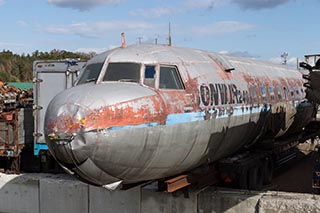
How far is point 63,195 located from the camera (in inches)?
518

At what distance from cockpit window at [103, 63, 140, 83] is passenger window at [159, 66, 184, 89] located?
1.72ft

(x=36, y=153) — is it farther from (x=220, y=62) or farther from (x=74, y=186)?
(x=220, y=62)

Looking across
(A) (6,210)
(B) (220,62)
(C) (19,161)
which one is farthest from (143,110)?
(C) (19,161)

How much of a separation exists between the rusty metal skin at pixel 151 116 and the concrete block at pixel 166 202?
1466 mm

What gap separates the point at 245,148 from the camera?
1305 cm

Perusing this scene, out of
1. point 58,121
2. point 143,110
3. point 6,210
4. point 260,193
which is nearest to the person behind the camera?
point 58,121

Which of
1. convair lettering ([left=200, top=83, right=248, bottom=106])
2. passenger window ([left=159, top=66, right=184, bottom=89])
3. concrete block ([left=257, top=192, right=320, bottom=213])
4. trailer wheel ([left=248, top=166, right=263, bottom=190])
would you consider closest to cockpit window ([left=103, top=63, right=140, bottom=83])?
passenger window ([left=159, top=66, right=184, bottom=89])

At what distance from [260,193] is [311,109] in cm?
834

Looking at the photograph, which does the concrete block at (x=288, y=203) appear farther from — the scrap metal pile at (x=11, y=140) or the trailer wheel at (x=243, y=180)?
the scrap metal pile at (x=11, y=140)

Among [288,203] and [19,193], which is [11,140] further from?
[288,203]

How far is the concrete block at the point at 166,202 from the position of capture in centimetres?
1159

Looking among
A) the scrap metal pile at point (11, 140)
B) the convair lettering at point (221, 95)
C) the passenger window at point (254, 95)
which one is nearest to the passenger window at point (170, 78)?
the convair lettering at point (221, 95)

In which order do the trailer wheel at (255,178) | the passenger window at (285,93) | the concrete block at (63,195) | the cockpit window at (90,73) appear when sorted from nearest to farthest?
the cockpit window at (90,73)
the concrete block at (63,195)
the trailer wheel at (255,178)
the passenger window at (285,93)

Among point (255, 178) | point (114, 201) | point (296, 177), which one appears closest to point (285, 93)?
point (296, 177)
